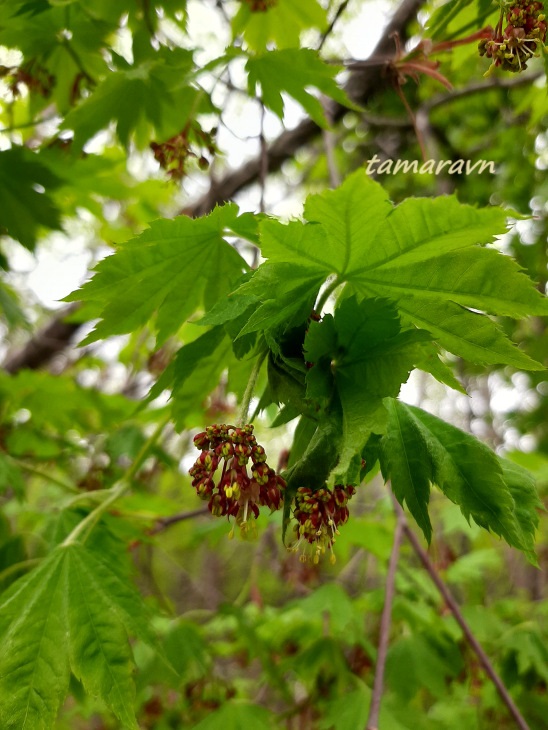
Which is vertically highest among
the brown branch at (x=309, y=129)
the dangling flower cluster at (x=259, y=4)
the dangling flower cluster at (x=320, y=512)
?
the brown branch at (x=309, y=129)

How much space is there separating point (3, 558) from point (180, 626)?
0.66 metres

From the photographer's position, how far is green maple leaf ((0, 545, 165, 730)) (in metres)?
0.75

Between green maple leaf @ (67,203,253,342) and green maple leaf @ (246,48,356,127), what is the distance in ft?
1.27

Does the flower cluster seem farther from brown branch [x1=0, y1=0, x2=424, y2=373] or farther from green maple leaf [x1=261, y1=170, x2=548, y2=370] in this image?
green maple leaf [x1=261, y1=170, x2=548, y2=370]

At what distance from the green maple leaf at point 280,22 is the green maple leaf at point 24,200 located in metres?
0.62

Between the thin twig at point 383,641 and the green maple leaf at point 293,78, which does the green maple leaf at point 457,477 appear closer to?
the thin twig at point 383,641

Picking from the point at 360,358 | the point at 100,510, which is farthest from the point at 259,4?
the point at 100,510

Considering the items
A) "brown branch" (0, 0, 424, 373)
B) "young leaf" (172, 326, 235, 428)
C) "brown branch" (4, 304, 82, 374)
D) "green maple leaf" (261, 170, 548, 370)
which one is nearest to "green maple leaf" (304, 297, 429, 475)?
"green maple leaf" (261, 170, 548, 370)

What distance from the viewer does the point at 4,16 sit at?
116 cm

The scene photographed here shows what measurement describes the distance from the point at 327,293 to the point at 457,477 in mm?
278

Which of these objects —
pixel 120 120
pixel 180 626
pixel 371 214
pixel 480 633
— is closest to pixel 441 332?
pixel 371 214

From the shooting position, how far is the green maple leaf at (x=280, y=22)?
145cm

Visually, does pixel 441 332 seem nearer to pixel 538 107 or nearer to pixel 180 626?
pixel 538 107

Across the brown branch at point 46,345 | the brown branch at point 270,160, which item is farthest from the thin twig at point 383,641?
the brown branch at point 46,345
